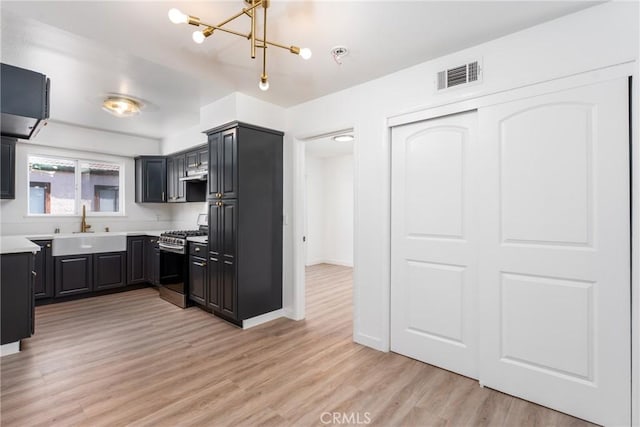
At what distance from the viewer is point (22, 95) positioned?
2475mm

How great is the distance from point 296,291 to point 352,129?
199cm

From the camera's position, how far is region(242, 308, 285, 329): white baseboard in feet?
11.2

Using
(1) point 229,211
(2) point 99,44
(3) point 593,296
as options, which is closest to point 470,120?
(3) point 593,296

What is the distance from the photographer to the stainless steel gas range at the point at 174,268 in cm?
414

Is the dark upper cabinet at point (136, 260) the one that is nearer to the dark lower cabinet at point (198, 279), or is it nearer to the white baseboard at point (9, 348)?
the dark lower cabinet at point (198, 279)

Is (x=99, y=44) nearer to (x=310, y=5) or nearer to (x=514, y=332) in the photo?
(x=310, y=5)

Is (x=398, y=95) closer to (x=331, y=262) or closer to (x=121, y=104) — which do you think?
(x=121, y=104)

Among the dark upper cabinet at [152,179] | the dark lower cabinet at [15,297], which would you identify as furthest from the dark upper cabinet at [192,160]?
the dark lower cabinet at [15,297]

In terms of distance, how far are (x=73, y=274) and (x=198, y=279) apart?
2121 millimetres

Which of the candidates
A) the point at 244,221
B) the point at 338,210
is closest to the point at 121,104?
the point at 244,221

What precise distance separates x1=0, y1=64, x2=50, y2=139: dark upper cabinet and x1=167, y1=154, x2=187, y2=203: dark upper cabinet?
7.90ft

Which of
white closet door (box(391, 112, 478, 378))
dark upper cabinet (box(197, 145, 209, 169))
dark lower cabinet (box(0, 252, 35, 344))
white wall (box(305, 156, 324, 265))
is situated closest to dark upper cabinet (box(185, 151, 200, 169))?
dark upper cabinet (box(197, 145, 209, 169))

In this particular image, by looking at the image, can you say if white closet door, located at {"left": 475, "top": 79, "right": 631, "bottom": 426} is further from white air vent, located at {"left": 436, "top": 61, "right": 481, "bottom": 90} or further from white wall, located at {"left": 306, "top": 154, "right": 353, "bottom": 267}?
white wall, located at {"left": 306, "top": 154, "right": 353, "bottom": 267}

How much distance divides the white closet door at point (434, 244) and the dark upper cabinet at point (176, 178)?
3.72 metres
